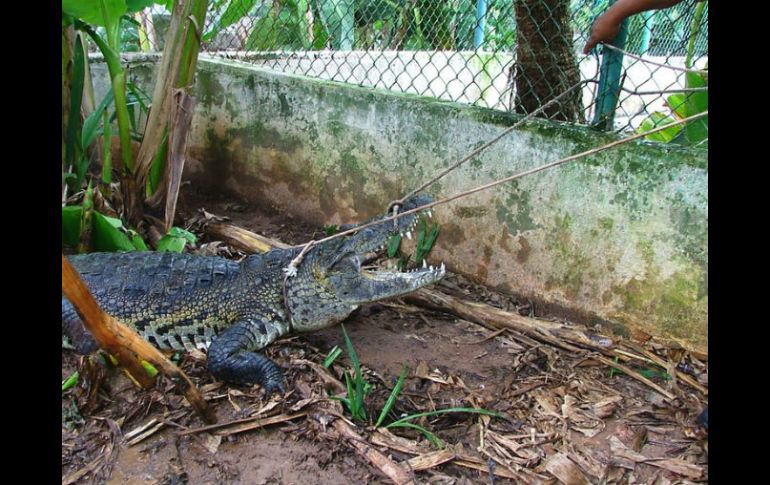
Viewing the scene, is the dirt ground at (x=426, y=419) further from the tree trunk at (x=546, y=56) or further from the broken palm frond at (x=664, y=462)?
the tree trunk at (x=546, y=56)

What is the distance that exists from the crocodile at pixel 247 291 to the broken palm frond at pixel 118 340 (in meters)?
0.71

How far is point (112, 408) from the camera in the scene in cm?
256

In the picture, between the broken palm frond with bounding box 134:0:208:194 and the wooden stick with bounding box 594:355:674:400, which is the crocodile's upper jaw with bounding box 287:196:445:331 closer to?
the wooden stick with bounding box 594:355:674:400

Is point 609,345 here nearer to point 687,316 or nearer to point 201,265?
point 687,316

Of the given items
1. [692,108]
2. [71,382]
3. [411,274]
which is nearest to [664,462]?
[411,274]

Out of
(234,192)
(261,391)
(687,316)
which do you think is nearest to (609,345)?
(687,316)

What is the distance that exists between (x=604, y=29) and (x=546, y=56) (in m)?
0.79

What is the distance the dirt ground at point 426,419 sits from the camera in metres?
2.22

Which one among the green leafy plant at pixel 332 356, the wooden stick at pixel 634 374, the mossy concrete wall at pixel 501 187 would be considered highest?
the mossy concrete wall at pixel 501 187

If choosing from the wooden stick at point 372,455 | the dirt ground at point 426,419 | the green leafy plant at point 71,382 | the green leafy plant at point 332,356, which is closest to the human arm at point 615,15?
the dirt ground at point 426,419

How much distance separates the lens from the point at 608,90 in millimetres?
3066

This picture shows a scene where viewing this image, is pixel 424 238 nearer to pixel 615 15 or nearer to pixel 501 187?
pixel 501 187

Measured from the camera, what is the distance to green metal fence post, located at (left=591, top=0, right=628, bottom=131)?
3053 mm
